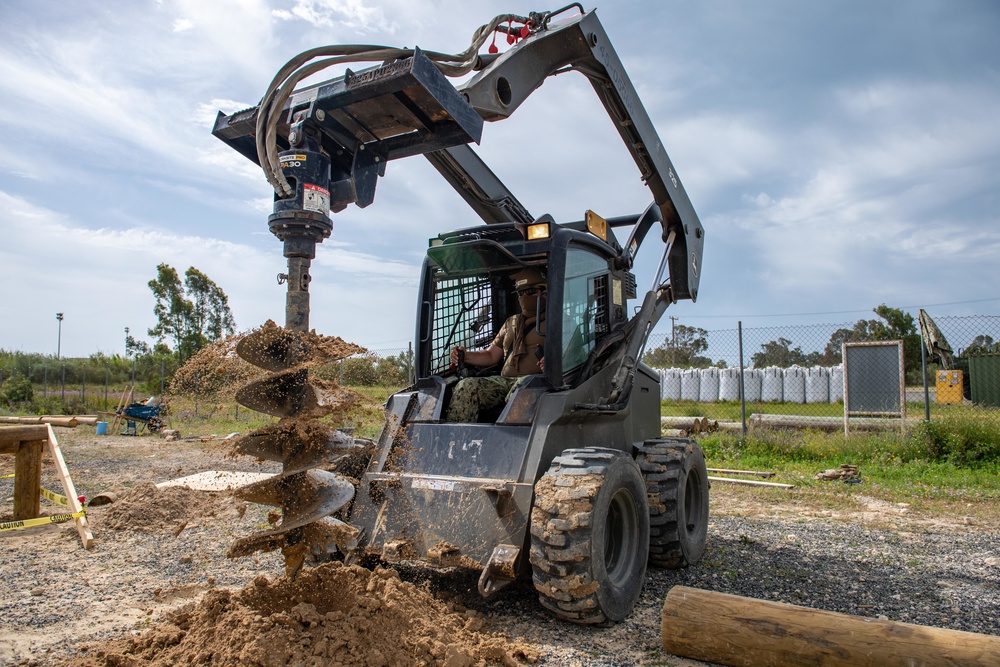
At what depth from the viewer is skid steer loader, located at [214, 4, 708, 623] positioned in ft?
11.4

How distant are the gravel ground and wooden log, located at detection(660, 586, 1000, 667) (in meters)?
0.22

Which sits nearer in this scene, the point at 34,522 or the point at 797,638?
the point at 797,638

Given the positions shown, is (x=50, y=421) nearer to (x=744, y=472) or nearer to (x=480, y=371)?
(x=480, y=371)

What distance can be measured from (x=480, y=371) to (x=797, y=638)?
310 centimetres

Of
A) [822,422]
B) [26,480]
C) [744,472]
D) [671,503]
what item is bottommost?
[744,472]

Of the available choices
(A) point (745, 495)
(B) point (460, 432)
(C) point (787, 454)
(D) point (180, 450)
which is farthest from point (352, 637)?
(D) point (180, 450)

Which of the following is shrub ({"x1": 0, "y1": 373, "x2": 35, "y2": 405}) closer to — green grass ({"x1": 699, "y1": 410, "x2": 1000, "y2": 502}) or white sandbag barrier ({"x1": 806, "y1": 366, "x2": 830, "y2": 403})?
green grass ({"x1": 699, "y1": 410, "x2": 1000, "y2": 502})

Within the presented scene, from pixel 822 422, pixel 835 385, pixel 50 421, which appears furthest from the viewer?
pixel 835 385

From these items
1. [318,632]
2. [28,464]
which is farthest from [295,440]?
[28,464]

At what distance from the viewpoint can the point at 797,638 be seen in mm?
3297

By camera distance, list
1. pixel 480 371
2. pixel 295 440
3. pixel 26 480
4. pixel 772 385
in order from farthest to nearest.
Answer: pixel 772 385 < pixel 26 480 < pixel 480 371 < pixel 295 440

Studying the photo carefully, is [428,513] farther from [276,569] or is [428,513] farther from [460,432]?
[276,569]

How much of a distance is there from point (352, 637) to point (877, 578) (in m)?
4.04

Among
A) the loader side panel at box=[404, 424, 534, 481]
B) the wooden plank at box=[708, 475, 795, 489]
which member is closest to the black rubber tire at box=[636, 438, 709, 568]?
the loader side panel at box=[404, 424, 534, 481]
